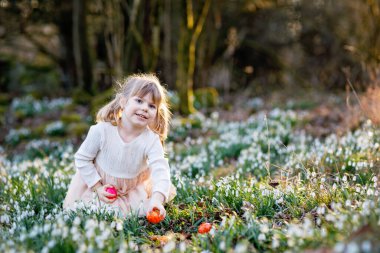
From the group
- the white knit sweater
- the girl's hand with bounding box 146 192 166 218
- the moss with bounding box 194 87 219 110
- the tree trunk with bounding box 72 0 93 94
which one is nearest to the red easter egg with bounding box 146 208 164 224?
the girl's hand with bounding box 146 192 166 218

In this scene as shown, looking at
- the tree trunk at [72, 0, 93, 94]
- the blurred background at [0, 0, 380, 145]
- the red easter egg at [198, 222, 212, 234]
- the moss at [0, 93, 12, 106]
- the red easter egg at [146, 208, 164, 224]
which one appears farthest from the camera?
the moss at [0, 93, 12, 106]

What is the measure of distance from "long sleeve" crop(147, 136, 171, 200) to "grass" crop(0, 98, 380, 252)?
0.85 ft

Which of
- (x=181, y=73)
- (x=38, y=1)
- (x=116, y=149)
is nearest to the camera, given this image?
(x=116, y=149)

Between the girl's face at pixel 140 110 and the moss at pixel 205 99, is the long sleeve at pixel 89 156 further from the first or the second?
the moss at pixel 205 99

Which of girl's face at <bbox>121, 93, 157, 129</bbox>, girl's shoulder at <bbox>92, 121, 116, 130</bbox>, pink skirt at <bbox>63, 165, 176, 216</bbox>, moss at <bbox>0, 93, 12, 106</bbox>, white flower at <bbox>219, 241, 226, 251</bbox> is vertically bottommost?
moss at <bbox>0, 93, 12, 106</bbox>

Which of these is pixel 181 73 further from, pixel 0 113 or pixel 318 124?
pixel 0 113

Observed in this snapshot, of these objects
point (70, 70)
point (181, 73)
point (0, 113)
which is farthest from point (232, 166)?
point (70, 70)

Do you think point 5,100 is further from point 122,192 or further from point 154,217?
point 154,217

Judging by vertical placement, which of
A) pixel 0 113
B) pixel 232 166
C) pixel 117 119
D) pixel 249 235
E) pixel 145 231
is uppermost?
pixel 117 119

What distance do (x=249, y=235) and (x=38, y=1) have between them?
506 inches

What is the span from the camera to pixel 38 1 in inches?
543

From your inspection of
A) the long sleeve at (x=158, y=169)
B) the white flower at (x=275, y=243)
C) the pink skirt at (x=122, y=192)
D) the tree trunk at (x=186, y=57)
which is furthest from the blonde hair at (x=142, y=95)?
the tree trunk at (x=186, y=57)

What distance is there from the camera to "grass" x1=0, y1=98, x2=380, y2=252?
271 centimetres

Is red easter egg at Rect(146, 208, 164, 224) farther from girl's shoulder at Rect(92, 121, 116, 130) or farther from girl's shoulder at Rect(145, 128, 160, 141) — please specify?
girl's shoulder at Rect(92, 121, 116, 130)
